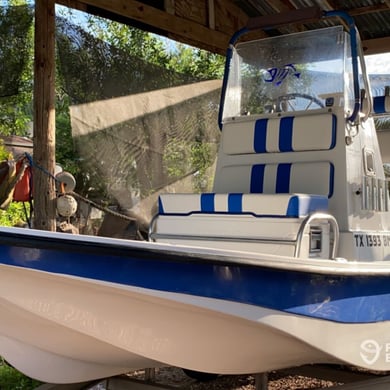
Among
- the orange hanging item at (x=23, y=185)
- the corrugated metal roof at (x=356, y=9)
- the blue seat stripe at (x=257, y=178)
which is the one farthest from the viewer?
the corrugated metal roof at (x=356, y=9)

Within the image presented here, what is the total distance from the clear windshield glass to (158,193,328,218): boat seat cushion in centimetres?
73

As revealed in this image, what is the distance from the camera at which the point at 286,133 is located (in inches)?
125

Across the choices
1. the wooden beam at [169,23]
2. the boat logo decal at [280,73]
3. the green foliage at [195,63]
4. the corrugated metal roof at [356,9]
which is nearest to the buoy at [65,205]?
the wooden beam at [169,23]

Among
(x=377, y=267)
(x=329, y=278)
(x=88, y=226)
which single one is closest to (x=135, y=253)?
(x=329, y=278)

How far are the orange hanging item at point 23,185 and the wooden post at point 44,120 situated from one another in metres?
0.09

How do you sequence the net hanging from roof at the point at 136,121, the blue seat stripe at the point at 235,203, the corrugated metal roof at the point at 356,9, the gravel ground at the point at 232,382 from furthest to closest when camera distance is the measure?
1. the corrugated metal roof at the point at 356,9
2. the net hanging from roof at the point at 136,121
3. the gravel ground at the point at 232,382
4. the blue seat stripe at the point at 235,203

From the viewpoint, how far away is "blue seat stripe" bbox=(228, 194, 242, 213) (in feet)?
8.66

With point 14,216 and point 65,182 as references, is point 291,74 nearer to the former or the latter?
point 65,182

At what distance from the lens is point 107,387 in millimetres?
3078

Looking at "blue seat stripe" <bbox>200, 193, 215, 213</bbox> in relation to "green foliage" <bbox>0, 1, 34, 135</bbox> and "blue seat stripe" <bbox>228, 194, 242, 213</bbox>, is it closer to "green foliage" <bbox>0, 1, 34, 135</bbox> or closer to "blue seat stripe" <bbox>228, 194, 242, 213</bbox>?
"blue seat stripe" <bbox>228, 194, 242, 213</bbox>

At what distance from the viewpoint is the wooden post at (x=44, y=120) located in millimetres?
4141

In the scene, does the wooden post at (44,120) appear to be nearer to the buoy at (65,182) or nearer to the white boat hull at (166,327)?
the buoy at (65,182)

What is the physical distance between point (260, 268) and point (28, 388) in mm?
2006

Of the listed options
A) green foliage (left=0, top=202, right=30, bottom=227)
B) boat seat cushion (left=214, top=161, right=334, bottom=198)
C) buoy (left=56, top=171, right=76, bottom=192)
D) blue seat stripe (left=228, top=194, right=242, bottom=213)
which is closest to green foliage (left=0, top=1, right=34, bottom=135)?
buoy (left=56, top=171, right=76, bottom=192)
